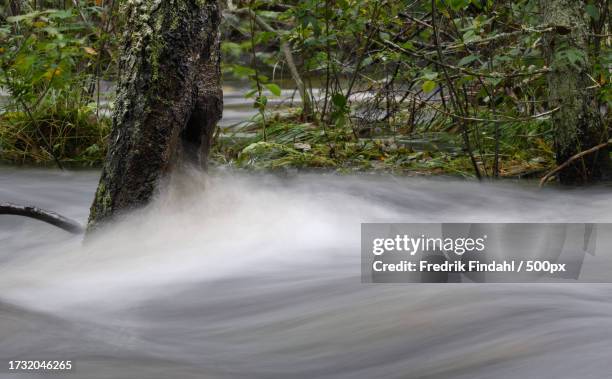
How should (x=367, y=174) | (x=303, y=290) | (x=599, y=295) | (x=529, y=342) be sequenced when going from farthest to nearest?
(x=367, y=174), (x=303, y=290), (x=599, y=295), (x=529, y=342)

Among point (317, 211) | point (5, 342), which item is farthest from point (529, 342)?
point (317, 211)

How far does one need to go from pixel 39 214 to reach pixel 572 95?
301cm

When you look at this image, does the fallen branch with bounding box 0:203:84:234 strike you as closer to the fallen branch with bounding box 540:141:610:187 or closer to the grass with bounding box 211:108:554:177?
the grass with bounding box 211:108:554:177

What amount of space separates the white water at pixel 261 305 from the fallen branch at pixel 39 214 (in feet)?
0.38

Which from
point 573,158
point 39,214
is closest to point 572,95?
point 573,158

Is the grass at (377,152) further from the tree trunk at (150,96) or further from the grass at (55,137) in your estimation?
the tree trunk at (150,96)

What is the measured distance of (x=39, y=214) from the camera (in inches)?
162

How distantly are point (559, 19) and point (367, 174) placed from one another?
1676mm

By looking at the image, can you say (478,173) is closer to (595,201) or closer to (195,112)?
(595,201)

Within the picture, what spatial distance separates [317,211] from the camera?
498 cm

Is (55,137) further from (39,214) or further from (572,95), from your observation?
(572,95)

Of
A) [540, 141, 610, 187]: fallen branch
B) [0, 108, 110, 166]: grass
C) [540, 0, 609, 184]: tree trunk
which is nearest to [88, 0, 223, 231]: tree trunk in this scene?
[540, 0, 609, 184]: tree trunk

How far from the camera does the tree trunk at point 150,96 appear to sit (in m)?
3.67

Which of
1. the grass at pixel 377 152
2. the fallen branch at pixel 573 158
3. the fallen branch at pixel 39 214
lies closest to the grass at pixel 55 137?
the grass at pixel 377 152
